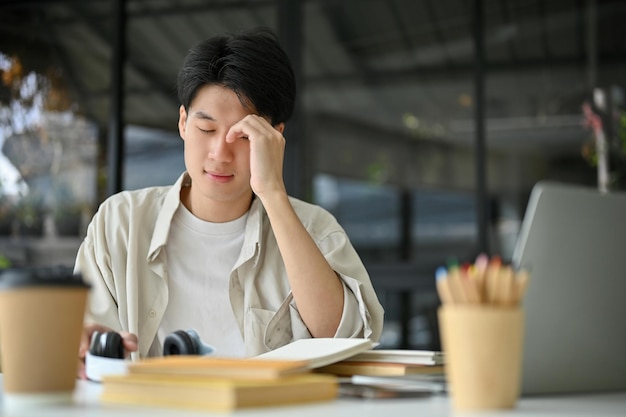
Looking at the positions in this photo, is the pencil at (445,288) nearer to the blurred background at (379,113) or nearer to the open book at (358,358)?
the open book at (358,358)

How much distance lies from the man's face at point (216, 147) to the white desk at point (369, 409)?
2.69 feet

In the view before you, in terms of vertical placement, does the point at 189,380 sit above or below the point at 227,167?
below

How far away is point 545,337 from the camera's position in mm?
1176

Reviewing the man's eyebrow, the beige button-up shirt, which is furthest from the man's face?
the beige button-up shirt

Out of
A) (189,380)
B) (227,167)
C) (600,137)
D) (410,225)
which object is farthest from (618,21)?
(189,380)

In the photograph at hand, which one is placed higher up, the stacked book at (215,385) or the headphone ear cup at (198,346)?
the headphone ear cup at (198,346)

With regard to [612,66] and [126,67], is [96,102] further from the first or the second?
[612,66]

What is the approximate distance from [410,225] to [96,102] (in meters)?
2.05

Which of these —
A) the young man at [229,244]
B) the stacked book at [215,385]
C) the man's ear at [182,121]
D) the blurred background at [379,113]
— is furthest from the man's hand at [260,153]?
the blurred background at [379,113]

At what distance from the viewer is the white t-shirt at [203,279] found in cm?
192

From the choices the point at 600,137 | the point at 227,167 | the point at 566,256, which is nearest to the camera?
the point at 566,256

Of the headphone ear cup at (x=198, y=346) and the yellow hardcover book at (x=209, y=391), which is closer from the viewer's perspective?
the yellow hardcover book at (x=209, y=391)

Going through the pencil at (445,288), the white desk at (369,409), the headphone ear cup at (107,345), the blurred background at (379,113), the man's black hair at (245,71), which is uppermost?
the blurred background at (379,113)

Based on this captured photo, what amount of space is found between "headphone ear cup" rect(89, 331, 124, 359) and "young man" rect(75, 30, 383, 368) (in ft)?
1.59
